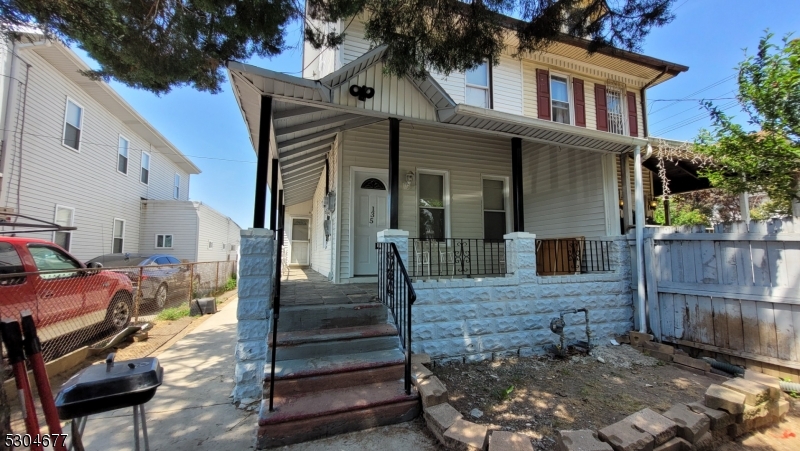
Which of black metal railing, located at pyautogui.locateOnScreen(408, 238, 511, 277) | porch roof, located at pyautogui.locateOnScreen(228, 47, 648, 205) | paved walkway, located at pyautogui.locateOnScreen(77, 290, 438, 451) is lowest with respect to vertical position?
paved walkway, located at pyautogui.locateOnScreen(77, 290, 438, 451)

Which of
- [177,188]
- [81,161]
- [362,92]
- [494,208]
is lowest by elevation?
[494,208]

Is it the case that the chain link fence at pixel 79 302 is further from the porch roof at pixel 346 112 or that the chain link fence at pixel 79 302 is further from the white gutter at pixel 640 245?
the white gutter at pixel 640 245

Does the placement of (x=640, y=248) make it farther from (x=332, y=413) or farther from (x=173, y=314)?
(x=173, y=314)

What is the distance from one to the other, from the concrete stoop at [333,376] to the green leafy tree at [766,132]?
6.27 meters

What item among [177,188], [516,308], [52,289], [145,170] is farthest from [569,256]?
[177,188]

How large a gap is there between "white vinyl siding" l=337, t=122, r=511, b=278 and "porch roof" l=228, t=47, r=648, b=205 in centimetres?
73

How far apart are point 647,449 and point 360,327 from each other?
2718 mm

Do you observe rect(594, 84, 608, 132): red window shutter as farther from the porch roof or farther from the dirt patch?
the dirt patch

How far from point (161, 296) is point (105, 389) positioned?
7308mm

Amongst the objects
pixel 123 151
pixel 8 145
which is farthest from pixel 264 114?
pixel 123 151

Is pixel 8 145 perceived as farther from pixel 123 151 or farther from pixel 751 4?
pixel 751 4

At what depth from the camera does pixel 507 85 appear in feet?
24.1

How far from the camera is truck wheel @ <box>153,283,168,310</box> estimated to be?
7.47 metres

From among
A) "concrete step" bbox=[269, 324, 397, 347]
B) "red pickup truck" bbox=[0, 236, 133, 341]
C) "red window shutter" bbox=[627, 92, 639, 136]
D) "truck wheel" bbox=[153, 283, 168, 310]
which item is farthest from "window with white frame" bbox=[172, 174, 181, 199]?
"red window shutter" bbox=[627, 92, 639, 136]
